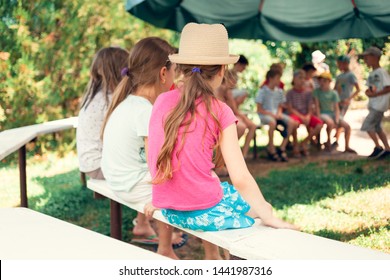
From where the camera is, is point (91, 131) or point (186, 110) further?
point (91, 131)

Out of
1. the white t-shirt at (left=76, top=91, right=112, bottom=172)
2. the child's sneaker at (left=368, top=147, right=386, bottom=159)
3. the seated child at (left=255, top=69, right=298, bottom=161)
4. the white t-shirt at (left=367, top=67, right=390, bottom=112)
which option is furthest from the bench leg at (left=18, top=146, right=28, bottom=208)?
the white t-shirt at (left=367, top=67, right=390, bottom=112)

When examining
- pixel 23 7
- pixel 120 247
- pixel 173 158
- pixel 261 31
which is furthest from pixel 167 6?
pixel 120 247

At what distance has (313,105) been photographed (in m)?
8.53

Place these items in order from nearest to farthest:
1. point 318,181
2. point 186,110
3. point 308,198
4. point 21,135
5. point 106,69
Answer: point 186,110 < point 106,69 < point 21,135 < point 308,198 < point 318,181

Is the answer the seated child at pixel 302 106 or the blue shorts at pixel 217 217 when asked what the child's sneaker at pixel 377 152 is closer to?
the seated child at pixel 302 106

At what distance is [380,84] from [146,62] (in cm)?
479

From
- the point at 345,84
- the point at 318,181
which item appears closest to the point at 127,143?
the point at 318,181

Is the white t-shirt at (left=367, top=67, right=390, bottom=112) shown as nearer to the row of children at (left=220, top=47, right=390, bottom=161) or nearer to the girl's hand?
Result: the row of children at (left=220, top=47, right=390, bottom=161)

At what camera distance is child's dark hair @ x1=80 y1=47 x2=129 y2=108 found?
4.55 meters

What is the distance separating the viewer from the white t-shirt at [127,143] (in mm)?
3670

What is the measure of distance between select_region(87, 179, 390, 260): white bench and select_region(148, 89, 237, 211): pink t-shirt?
190 mm

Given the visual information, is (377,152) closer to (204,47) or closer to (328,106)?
(328,106)

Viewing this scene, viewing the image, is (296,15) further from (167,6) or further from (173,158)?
(173,158)

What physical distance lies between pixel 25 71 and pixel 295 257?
6181 millimetres
